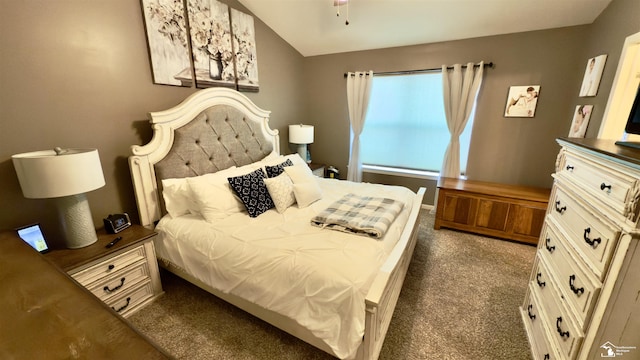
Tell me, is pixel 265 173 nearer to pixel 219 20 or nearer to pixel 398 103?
pixel 219 20

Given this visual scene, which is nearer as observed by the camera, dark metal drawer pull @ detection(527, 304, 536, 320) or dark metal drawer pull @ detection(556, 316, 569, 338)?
dark metal drawer pull @ detection(556, 316, 569, 338)

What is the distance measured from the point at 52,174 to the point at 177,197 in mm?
745

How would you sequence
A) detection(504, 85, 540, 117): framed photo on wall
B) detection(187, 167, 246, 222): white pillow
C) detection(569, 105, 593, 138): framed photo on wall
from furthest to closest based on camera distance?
detection(504, 85, 540, 117): framed photo on wall
detection(569, 105, 593, 138): framed photo on wall
detection(187, 167, 246, 222): white pillow

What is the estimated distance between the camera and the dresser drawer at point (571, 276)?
975 mm

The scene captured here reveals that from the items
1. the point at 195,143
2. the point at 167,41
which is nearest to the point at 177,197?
the point at 195,143

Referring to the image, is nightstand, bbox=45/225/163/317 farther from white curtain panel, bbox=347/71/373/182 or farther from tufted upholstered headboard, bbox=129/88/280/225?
white curtain panel, bbox=347/71/373/182

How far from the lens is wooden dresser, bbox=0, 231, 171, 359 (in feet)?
2.02

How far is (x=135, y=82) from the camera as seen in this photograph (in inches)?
78.9

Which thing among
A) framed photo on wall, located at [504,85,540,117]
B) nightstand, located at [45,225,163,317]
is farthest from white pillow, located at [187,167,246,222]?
framed photo on wall, located at [504,85,540,117]

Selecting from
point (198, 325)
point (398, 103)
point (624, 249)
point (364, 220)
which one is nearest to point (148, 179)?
point (198, 325)

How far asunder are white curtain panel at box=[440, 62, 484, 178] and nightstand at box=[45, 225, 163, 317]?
133 inches

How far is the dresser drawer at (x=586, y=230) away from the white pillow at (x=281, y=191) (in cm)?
175

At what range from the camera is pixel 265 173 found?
239cm

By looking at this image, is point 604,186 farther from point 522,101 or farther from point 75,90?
point 75,90
